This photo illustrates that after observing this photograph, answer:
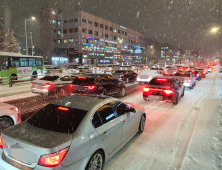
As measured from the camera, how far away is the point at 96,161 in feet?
10.3

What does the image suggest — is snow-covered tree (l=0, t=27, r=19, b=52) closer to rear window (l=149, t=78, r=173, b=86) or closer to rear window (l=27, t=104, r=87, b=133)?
rear window (l=149, t=78, r=173, b=86)

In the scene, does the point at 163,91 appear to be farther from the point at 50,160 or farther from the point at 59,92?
the point at 50,160

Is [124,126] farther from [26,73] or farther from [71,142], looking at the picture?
[26,73]

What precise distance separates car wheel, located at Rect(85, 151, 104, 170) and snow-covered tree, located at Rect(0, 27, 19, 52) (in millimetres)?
44966

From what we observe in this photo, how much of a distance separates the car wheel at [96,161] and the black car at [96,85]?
5.63 m

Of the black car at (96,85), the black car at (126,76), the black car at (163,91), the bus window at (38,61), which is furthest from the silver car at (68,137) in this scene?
the bus window at (38,61)

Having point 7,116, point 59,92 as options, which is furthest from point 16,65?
point 7,116

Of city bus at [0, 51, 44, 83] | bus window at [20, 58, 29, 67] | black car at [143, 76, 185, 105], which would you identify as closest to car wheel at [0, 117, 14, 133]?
black car at [143, 76, 185, 105]

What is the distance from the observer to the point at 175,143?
475cm

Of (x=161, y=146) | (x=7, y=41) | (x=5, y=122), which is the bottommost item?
(x=161, y=146)

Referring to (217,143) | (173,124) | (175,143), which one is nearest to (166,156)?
(175,143)

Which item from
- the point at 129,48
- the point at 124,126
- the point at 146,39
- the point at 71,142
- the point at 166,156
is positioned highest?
the point at 146,39

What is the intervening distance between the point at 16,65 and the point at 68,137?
1925 cm

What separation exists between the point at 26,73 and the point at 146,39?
351ft
